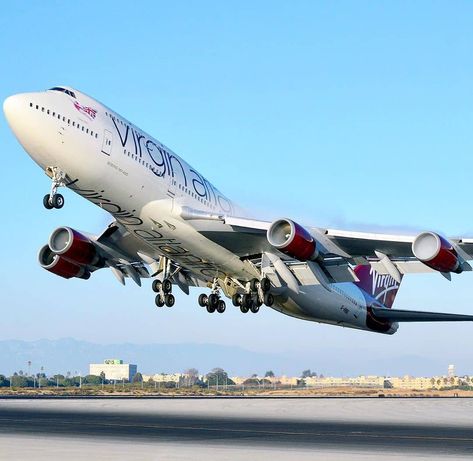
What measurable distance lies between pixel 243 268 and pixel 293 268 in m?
3.51

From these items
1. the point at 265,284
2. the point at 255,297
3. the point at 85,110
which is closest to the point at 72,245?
the point at 255,297

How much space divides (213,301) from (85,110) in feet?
48.2

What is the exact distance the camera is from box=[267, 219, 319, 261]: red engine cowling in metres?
35.9

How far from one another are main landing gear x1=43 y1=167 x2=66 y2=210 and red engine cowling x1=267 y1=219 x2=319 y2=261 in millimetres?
9378

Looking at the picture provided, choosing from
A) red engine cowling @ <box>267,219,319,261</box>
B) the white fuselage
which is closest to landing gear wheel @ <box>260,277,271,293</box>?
the white fuselage

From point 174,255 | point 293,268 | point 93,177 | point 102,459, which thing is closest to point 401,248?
point 293,268

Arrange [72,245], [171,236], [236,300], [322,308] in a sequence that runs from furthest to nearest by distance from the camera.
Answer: [322,308] → [236,300] → [72,245] → [171,236]

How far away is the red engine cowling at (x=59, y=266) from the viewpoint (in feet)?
150

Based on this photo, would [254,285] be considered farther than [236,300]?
No

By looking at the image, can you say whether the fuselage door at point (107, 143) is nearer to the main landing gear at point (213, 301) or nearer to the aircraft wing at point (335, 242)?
the aircraft wing at point (335, 242)

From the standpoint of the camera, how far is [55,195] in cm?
3388

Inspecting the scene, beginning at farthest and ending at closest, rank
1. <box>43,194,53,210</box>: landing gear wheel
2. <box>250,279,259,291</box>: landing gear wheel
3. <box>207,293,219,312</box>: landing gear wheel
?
<box>207,293,219,312</box>: landing gear wheel, <box>250,279,259,291</box>: landing gear wheel, <box>43,194,53,210</box>: landing gear wheel

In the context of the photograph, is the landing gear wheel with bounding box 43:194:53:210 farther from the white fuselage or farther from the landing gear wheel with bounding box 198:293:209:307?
the landing gear wheel with bounding box 198:293:209:307

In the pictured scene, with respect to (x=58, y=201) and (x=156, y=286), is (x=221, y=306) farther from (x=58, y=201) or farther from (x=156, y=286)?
(x=58, y=201)
